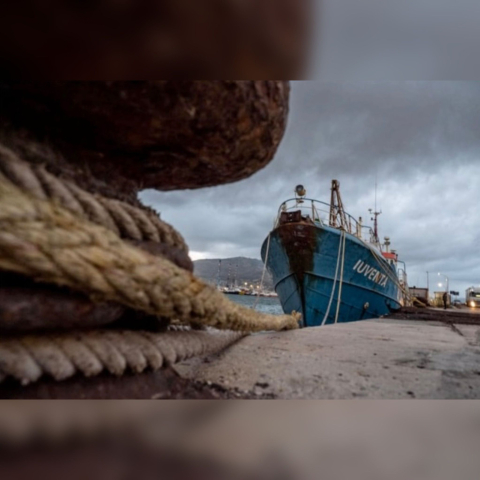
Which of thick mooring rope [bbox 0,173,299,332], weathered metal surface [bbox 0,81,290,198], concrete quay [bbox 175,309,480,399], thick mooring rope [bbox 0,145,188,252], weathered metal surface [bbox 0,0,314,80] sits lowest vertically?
concrete quay [bbox 175,309,480,399]

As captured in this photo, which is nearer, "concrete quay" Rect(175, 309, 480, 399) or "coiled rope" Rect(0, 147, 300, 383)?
"coiled rope" Rect(0, 147, 300, 383)

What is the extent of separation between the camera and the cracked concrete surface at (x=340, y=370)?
20.4 inches

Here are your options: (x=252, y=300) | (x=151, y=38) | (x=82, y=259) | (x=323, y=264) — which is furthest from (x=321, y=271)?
(x=82, y=259)

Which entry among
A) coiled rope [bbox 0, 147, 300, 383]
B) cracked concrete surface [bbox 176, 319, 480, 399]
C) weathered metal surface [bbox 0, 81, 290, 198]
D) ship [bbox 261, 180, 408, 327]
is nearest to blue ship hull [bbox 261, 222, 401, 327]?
ship [bbox 261, 180, 408, 327]

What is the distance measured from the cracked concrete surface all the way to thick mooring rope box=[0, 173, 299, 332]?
20 cm

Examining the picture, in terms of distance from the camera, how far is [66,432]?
41cm

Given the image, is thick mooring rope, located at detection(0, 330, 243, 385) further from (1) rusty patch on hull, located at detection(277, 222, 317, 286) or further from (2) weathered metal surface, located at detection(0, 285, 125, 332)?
(1) rusty patch on hull, located at detection(277, 222, 317, 286)

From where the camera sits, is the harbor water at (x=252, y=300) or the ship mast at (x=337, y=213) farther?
the ship mast at (x=337, y=213)

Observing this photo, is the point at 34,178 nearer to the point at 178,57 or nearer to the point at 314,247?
the point at 178,57

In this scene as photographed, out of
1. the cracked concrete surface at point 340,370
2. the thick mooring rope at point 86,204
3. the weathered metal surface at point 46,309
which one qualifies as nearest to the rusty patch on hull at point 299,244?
the cracked concrete surface at point 340,370

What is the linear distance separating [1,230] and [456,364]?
84 centimetres

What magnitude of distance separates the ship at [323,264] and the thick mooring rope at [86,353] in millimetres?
2210

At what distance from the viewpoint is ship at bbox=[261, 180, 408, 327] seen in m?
2.81

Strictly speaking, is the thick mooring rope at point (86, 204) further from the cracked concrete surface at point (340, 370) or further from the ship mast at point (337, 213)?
the ship mast at point (337, 213)
